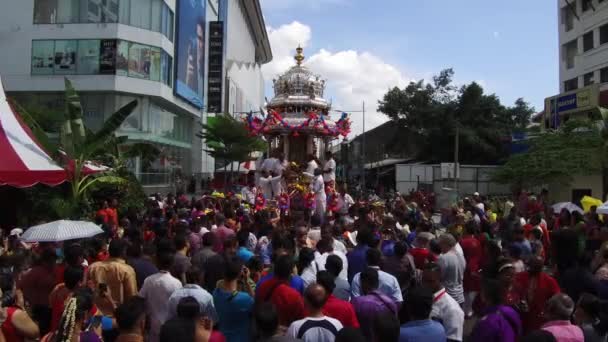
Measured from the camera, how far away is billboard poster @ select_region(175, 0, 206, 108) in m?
35.2

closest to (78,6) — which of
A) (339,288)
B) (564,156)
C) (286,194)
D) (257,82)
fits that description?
(286,194)

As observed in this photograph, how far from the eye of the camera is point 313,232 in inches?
322

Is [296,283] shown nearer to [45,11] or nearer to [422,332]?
[422,332]

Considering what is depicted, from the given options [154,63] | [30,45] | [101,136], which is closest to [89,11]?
[30,45]

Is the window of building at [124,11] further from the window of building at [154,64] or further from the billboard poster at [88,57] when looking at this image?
the window of building at [154,64]

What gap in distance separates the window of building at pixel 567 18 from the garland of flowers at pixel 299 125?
25046mm

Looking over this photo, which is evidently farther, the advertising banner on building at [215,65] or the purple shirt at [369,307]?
the advertising banner on building at [215,65]

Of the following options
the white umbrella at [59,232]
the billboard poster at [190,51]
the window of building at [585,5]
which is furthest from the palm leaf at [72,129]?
the window of building at [585,5]

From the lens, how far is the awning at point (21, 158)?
11.1m

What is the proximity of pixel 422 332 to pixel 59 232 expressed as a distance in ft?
17.3

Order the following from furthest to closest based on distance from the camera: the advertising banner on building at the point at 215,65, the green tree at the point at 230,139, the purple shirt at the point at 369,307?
the advertising banner on building at the point at 215,65 → the green tree at the point at 230,139 → the purple shirt at the point at 369,307

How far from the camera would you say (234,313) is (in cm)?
471

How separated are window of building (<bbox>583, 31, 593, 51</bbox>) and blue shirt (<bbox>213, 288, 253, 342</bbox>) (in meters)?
36.5

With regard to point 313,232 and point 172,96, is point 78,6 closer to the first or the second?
point 172,96
